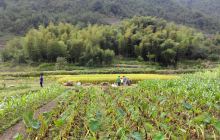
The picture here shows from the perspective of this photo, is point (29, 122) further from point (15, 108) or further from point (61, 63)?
point (61, 63)

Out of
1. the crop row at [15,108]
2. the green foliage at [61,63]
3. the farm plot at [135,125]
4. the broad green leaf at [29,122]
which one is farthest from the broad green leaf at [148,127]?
the green foliage at [61,63]

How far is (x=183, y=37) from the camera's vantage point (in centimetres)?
5806

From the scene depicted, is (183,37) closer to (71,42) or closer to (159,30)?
(159,30)

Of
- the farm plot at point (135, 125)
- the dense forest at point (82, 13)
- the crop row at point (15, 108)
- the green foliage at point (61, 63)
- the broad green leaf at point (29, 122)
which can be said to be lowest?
the green foliage at point (61, 63)

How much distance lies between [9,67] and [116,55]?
1710cm

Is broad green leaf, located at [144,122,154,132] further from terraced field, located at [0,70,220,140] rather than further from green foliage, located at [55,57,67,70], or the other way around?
green foliage, located at [55,57,67,70]

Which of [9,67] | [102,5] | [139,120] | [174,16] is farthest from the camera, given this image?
[174,16]

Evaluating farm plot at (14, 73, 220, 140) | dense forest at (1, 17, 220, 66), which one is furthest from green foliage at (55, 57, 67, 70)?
farm plot at (14, 73, 220, 140)

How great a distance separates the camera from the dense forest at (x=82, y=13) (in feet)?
326

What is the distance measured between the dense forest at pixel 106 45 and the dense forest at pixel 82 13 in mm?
37173

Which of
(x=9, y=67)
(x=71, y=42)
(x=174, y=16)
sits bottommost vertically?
(x=9, y=67)

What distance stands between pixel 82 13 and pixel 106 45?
56.0 meters

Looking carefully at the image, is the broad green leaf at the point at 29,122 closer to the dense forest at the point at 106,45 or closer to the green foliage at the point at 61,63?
the green foliage at the point at 61,63

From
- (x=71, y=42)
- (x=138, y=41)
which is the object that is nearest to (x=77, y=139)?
(x=71, y=42)
